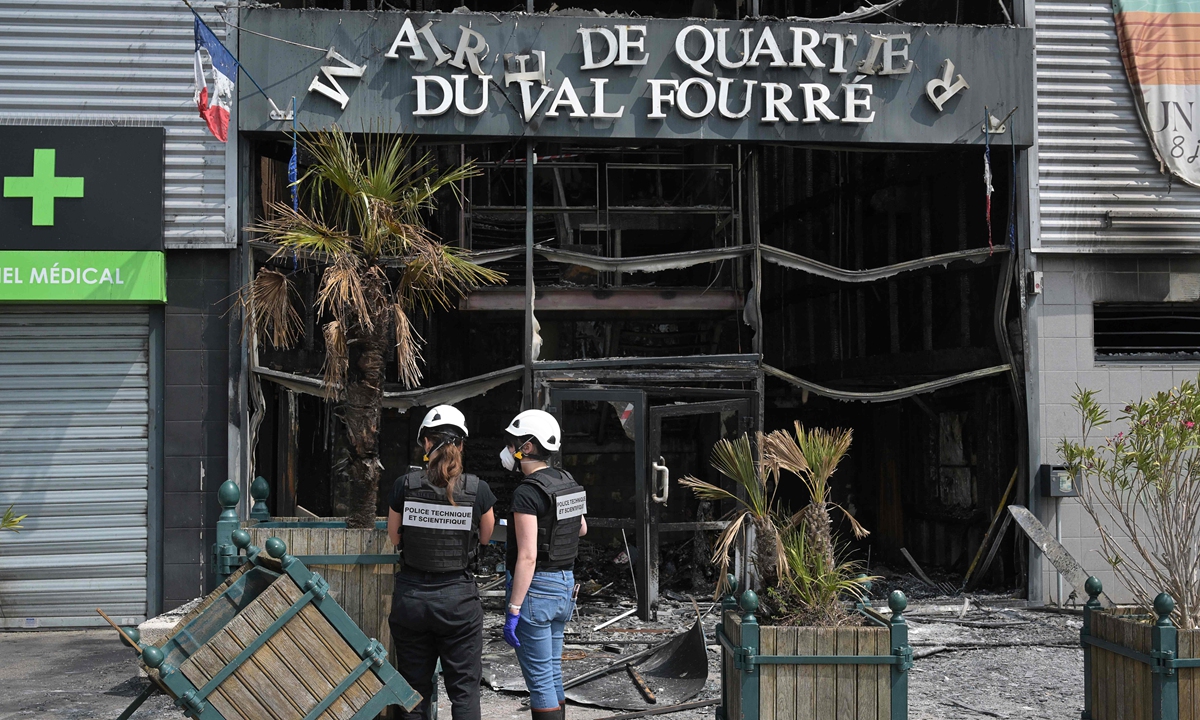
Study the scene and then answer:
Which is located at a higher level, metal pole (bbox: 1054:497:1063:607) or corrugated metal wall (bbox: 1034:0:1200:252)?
corrugated metal wall (bbox: 1034:0:1200:252)

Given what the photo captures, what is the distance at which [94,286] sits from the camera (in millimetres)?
9391

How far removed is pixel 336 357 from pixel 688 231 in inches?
321

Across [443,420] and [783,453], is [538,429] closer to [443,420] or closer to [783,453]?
[443,420]

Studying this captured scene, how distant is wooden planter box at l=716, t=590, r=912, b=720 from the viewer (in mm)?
5262

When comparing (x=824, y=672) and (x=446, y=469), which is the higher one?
(x=446, y=469)

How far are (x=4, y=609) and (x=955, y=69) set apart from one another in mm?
10357

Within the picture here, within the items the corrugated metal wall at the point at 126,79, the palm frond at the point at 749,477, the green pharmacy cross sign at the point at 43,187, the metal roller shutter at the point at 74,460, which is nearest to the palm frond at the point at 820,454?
the palm frond at the point at 749,477

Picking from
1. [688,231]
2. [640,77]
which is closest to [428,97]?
[640,77]

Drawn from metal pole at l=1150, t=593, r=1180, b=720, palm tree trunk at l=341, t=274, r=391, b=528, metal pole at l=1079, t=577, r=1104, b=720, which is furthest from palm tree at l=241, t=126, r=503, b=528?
metal pole at l=1150, t=593, r=1180, b=720

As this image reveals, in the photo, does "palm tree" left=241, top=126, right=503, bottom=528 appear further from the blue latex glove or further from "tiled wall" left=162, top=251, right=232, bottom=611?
"tiled wall" left=162, top=251, right=232, bottom=611

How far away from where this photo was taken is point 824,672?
527 centimetres

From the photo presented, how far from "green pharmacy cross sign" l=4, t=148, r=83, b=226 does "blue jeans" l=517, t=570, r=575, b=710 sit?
640 cm

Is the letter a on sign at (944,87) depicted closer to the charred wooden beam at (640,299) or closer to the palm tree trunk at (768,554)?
the charred wooden beam at (640,299)

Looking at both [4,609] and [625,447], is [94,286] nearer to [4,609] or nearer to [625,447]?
[4,609]
